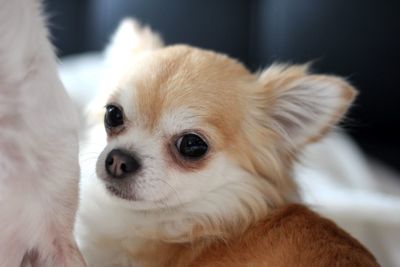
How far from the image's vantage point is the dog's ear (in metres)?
1.04

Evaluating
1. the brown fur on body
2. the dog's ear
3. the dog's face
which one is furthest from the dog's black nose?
the dog's ear

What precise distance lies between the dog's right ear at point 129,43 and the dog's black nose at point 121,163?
30 centimetres

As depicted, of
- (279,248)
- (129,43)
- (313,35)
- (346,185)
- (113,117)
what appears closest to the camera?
(279,248)

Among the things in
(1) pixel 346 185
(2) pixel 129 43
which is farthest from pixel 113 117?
(1) pixel 346 185

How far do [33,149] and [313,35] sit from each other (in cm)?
139

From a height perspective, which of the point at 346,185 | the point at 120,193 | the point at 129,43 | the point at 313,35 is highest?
the point at 129,43

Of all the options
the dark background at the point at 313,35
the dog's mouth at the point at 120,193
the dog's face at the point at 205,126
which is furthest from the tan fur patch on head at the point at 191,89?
the dark background at the point at 313,35

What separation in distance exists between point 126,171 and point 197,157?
0.12 m

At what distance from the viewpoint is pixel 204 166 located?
38.5 inches

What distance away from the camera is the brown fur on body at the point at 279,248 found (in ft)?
2.85

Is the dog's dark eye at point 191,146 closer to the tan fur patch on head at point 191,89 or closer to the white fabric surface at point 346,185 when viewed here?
the tan fur patch on head at point 191,89

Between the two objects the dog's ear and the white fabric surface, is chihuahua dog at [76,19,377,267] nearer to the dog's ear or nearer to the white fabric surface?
the dog's ear

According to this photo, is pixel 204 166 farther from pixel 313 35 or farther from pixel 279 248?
pixel 313 35

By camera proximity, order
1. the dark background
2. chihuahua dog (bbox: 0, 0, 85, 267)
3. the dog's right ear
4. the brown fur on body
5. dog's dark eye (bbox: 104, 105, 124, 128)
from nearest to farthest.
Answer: chihuahua dog (bbox: 0, 0, 85, 267)
the brown fur on body
dog's dark eye (bbox: 104, 105, 124, 128)
the dog's right ear
the dark background
